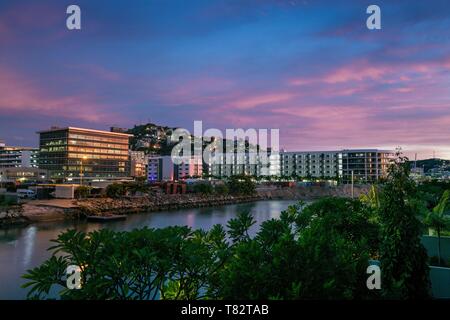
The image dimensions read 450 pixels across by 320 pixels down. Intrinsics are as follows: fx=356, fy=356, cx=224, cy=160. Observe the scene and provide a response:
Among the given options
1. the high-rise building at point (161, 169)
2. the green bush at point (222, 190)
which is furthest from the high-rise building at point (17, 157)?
the green bush at point (222, 190)

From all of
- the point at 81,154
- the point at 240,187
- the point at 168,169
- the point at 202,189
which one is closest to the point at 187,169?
the point at 168,169

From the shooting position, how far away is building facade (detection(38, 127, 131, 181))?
5536 inches

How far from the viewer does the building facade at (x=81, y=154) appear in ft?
461

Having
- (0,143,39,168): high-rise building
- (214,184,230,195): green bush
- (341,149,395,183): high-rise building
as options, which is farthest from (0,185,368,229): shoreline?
(0,143,39,168): high-rise building

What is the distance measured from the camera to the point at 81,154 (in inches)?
5645

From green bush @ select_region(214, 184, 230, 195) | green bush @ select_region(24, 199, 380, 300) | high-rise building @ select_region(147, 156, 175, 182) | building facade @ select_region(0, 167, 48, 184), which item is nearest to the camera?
green bush @ select_region(24, 199, 380, 300)

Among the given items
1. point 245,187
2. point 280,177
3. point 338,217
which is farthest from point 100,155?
point 338,217

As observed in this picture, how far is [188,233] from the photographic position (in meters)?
7.73

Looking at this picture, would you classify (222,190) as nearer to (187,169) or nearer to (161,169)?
(161,169)

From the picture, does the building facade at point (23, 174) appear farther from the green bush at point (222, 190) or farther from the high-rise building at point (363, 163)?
the high-rise building at point (363, 163)

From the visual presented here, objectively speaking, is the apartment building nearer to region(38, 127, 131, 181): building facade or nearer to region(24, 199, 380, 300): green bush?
region(38, 127, 131, 181): building facade

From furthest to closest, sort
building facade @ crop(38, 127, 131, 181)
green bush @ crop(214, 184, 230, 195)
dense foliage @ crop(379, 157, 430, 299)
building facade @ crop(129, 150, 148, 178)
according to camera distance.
A: building facade @ crop(129, 150, 148, 178) → building facade @ crop(38, 127, 131, 181) → green bush @ crop(214, 184, 230, 195) → dense foliage @ crop(379, 157, 430, 299)

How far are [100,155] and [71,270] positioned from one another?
152 metres

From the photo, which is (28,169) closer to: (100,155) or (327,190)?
(100,155)
